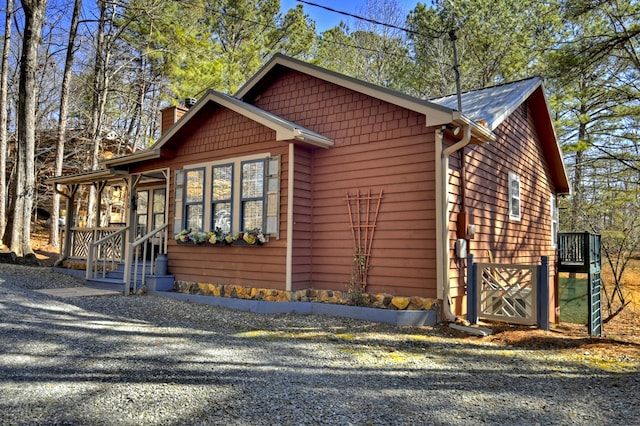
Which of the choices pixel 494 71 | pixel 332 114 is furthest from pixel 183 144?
pixel 494 71

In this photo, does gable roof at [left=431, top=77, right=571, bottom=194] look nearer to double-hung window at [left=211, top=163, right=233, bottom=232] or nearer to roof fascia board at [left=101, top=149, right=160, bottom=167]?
double-hung window at [left=211, top=163, right=233, bottom=232]

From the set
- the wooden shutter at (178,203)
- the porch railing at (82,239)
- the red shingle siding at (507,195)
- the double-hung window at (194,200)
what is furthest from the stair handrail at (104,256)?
the red shingle siding at (507,195)

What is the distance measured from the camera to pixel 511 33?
52.5 ft

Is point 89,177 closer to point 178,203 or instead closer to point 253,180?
point 178,203

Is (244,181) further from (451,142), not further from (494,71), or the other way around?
(494,71)

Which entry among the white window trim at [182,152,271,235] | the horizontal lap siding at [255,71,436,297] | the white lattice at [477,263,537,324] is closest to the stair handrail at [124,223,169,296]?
the white window trim at [182,152,271,235]

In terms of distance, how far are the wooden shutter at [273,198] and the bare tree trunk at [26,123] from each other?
31.3 feet

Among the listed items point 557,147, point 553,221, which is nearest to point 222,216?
point 557,147

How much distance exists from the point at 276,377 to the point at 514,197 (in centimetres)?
763

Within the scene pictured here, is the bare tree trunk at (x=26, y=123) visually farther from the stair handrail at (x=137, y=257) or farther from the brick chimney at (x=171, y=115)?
the stair handrail at (x=137, y=257)

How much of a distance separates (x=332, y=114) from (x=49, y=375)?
5.96m

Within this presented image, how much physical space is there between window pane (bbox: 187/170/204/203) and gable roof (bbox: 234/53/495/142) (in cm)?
200

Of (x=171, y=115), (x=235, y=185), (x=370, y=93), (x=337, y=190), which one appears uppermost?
(x=171, y=115)

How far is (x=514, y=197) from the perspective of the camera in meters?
9.66
